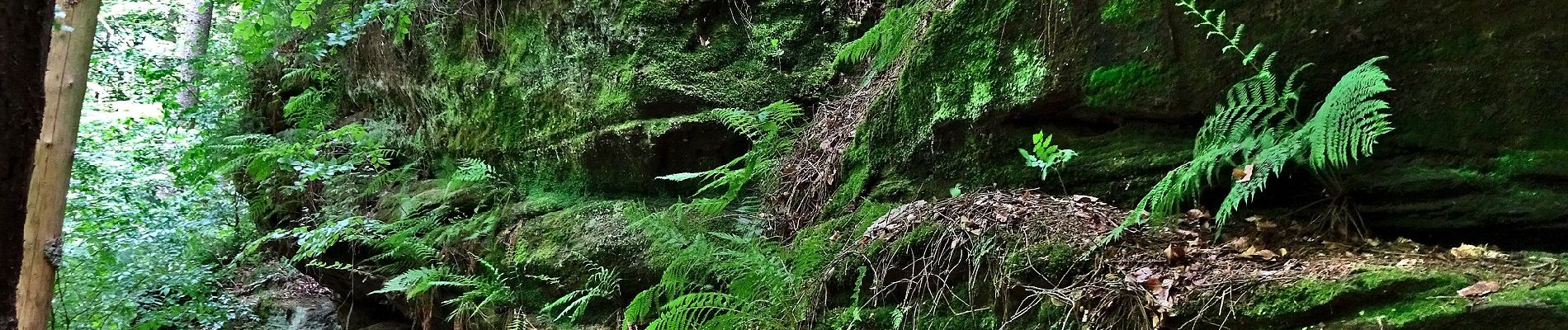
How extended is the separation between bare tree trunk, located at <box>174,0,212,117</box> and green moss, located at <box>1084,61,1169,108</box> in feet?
26.7

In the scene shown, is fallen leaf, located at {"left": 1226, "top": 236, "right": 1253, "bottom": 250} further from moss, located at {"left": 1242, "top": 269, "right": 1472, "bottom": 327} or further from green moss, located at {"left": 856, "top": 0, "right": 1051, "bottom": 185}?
green moss, located at {"left": 856, "top": 0, "right": 1051, "bottom": 185}

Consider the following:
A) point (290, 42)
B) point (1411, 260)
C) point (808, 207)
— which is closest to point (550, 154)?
point (808, 207)

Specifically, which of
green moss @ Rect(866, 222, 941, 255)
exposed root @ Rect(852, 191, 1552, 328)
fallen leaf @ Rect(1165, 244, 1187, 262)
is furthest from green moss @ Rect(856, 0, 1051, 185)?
fallen leaf @ Rect(1165, 244, 1187, 262)

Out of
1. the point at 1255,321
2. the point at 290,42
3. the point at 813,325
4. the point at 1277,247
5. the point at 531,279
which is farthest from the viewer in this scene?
the point at 290,42

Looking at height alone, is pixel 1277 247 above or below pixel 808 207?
above

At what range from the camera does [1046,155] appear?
2.84 m

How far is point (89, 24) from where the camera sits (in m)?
2.75

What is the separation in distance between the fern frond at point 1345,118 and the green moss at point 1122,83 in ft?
2.24

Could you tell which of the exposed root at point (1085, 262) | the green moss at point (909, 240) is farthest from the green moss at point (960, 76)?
the green moss at point (909, 240)

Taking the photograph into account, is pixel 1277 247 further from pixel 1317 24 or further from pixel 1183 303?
pixel 1317 24

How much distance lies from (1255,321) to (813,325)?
1518 millimetres

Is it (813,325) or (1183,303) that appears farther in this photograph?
(813,325)

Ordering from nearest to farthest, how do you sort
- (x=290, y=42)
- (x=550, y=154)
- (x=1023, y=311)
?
1. (x=1023, y=311)
2. (x=550, y=154)
3. (x=290, y=42)

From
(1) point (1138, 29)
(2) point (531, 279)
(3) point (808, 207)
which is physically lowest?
(2) point (531, 279)
